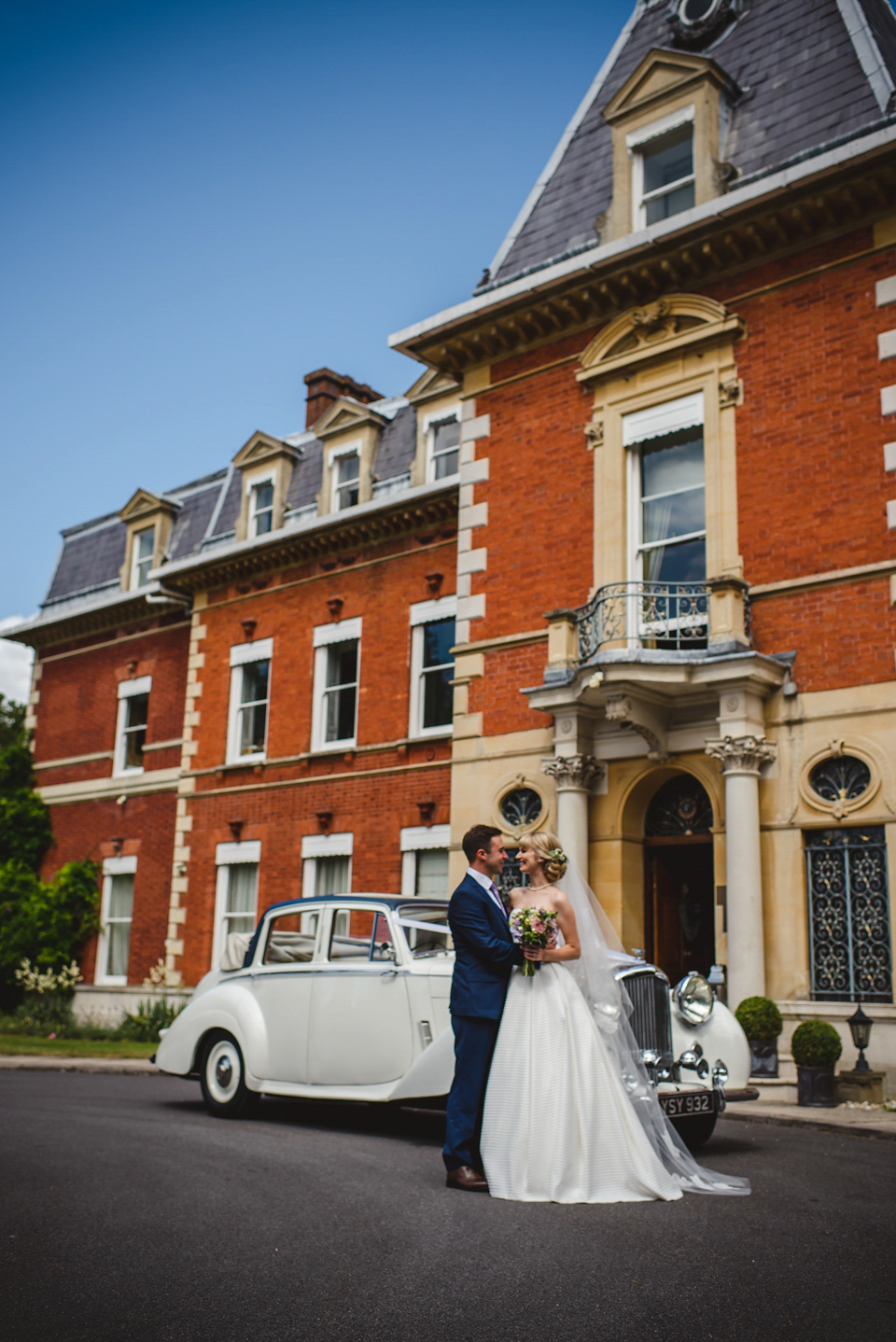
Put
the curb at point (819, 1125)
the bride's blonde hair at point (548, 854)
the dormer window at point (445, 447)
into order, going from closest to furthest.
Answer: the bride's blonde hair at point (548, 854) < the curb at point (819, 1125) < the dormer window at point (445, 447)

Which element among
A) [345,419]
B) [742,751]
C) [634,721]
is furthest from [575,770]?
[345,419]

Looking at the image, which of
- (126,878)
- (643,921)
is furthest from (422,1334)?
(126,878)

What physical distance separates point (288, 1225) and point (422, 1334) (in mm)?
1806

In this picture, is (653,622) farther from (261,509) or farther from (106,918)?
(106,918)

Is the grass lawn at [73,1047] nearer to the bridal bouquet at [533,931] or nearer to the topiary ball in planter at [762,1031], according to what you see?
the topiary ball in planter at [762,1031]

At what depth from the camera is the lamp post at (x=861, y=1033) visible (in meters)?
10.9

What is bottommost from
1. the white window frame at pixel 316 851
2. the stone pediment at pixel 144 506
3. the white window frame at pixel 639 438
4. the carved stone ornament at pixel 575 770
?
the white window frame at pixel 316 851

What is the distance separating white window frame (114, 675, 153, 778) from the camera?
77.9 feet

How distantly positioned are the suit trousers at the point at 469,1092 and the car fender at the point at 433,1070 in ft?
5.43

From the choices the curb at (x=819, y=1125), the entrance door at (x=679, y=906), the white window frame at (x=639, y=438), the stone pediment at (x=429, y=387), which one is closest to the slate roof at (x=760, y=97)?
the white window frame at (x=639, y=438)

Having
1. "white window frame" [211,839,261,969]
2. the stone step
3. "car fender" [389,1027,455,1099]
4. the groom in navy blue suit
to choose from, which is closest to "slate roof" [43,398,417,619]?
"white window frame" [211,839,261,969]

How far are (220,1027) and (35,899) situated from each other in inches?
568

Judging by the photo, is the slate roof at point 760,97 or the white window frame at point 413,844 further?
the white window frame at point 413,844

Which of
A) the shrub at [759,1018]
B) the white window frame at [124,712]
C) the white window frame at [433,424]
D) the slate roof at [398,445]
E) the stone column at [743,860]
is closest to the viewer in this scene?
the shrub at [759,1018]
